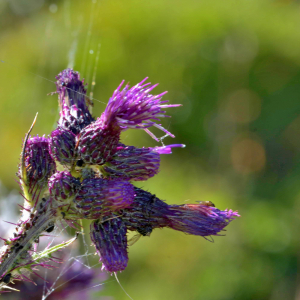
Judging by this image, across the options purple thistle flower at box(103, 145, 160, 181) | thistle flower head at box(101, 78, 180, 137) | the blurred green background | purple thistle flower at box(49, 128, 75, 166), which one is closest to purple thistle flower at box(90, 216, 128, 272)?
purple thistle flower at box(103, 145, 160, 181)

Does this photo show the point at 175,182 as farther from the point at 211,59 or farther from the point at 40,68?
the point at 40,68

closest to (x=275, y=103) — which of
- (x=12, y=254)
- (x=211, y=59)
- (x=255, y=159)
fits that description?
(x=255, y=159)

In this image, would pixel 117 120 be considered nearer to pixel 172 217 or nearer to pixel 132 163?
pixel 132 163

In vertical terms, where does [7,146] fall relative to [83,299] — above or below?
above

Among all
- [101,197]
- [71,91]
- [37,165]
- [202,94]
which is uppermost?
[202,94]

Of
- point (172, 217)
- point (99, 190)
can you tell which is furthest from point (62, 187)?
point (172, 217)
